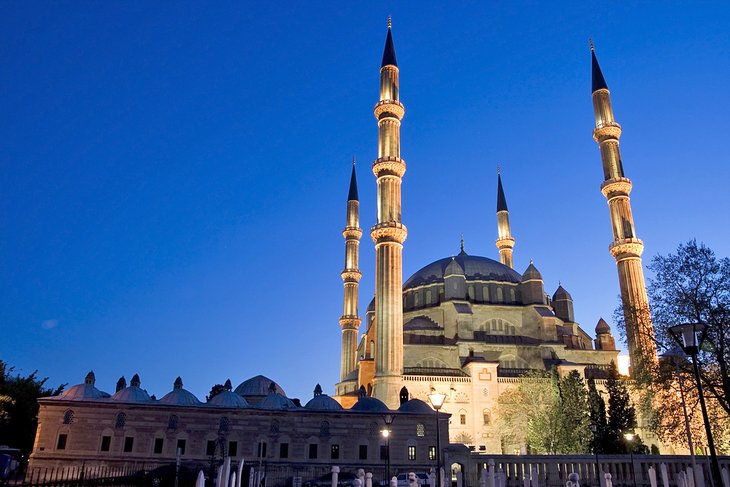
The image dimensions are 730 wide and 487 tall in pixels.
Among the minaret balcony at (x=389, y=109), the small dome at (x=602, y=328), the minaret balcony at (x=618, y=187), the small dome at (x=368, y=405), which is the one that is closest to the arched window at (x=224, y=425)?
the small dome at (x=368, y=405)

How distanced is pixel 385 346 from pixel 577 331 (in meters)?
22.3

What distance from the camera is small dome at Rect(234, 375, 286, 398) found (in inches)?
1369

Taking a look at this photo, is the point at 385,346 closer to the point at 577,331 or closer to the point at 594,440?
the point at 594,440

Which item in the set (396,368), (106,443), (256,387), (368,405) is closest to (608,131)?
(396,368)

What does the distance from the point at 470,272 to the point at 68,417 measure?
110 feet

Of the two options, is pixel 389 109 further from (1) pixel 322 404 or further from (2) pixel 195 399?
(2) pixel 195 399

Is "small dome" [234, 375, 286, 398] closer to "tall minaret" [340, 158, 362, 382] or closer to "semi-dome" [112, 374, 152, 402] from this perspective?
"semi-dome" [112, 374, 152, 402]

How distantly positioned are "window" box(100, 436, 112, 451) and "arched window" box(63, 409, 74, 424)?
169cm

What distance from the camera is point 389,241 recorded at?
37.5m

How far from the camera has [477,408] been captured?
123 feet

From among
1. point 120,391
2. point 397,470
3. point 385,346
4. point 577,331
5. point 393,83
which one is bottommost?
point 397,470

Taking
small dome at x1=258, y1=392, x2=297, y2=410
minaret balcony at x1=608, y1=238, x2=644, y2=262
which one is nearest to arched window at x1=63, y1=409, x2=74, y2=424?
small dome at x1=258, y1=392, x2=297, y2=410

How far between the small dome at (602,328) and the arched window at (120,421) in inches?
1477

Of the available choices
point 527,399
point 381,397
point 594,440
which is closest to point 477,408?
point 527,399
